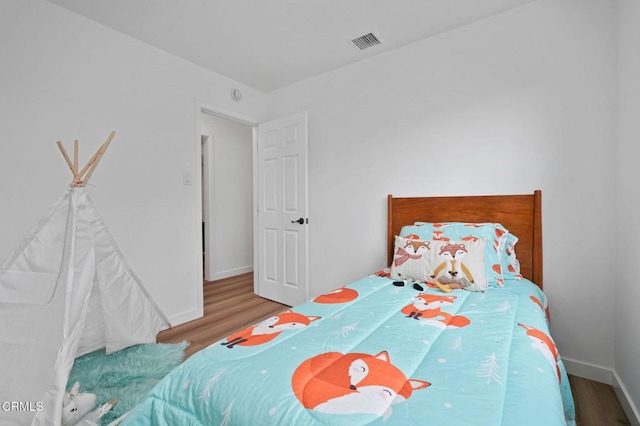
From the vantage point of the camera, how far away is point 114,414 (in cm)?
159

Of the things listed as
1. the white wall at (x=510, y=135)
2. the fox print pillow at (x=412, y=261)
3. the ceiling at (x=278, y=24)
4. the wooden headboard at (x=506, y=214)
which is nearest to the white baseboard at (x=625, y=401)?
the white wall at (x=510, y=135)

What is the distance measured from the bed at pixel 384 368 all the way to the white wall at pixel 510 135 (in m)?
0.58

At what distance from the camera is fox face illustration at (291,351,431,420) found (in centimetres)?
80

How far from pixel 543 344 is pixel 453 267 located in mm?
739

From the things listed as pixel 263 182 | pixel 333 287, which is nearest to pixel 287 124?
pixel 263 182

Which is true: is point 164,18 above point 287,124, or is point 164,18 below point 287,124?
above

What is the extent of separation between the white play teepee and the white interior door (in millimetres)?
1534

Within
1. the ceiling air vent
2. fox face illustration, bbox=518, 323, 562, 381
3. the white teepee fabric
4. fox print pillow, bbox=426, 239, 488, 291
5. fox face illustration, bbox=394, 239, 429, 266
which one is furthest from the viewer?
the ceiling air vent

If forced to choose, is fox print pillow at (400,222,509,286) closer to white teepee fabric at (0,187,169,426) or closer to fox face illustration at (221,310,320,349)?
fox face illustration at (221,310,320,349)

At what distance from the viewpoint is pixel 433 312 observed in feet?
4.78

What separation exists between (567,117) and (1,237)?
378cm

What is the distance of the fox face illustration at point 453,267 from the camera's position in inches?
72.2

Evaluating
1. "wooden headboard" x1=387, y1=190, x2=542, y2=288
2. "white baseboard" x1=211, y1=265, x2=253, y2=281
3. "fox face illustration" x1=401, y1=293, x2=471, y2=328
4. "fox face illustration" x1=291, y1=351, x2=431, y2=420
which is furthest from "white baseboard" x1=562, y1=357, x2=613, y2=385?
"white baseboard" x1=211, y1=265, x2=253, y2=281

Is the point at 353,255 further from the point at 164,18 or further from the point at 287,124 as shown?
the point at 164,18
